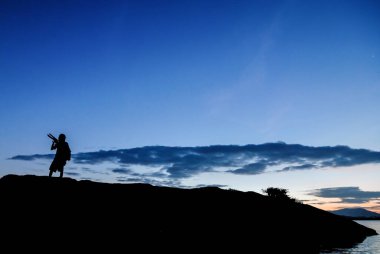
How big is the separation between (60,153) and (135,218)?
697 centimetres

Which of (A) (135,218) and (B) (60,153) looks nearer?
(B) (60,153)

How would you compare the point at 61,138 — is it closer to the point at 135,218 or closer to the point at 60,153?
the point at 60,153

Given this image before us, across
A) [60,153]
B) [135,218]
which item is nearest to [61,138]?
[60,153]

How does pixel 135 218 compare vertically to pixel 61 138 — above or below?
below

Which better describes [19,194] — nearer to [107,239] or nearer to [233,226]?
[107,239]

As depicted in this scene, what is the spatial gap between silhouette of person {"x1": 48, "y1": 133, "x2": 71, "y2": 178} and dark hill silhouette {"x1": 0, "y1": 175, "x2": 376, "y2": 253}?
8.24 ft

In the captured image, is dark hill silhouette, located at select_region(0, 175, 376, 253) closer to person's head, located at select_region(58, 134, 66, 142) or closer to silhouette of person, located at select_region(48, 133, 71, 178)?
silhouette of person, located at select_region(48, 133, 71, 178)

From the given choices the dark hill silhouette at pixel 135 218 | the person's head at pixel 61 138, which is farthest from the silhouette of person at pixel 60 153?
the dark hill silhouette at pixel 135 218

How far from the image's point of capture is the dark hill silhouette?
1803 cm

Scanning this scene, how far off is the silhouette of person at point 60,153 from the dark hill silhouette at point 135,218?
2.51m

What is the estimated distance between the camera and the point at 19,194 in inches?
779

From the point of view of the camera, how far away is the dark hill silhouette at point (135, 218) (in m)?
18.0

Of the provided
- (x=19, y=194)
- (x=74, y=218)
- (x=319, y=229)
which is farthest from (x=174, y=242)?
(x=319, y=229)

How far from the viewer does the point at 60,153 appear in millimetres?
18859
